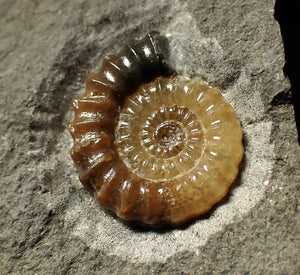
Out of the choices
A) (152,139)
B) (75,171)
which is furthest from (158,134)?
(75,171)

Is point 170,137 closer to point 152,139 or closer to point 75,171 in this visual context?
point 152,139

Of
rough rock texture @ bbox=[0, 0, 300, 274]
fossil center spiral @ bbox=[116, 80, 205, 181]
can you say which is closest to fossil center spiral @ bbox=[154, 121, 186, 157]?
fossil center spiral @ bbox=[116, 80, 205, 181]

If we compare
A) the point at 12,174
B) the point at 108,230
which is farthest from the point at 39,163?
the point at 108,230

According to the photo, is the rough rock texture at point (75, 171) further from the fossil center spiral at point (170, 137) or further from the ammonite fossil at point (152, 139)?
the fossil center spiral at point (170, 137)

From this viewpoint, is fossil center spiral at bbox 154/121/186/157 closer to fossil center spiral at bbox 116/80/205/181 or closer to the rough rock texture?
fossil center spiral at bbox 116/80/205/181

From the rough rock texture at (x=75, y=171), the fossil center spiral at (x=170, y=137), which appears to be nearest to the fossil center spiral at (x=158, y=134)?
the fossil center spiral at (x=170, y=137)
